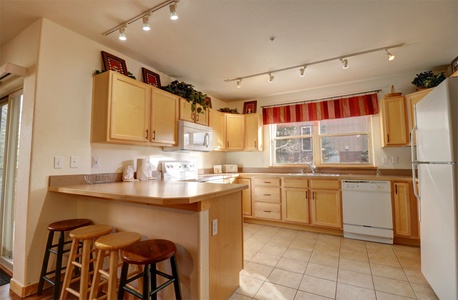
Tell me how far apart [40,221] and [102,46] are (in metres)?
1.98

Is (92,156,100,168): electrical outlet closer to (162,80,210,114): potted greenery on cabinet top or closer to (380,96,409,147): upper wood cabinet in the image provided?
(162,80,210,114): potted greenery on cabinet top

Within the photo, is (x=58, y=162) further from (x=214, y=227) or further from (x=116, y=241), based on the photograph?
(x=214, y=227)

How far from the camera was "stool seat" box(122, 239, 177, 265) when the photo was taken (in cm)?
126

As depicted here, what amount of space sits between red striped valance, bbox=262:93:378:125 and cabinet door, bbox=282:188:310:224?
1.40 m

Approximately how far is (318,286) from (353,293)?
0.95 feet

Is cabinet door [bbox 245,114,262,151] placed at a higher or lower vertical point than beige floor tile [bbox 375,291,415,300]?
higher

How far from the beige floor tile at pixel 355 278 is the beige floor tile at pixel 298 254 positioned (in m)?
0.42

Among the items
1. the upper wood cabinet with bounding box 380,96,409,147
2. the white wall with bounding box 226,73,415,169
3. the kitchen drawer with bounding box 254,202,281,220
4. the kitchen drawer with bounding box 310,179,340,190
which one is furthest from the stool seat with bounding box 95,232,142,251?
the upper wood cabinet with bounding box 380,96,409,147

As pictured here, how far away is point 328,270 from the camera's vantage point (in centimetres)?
231

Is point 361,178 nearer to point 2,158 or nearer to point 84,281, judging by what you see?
point 84,281

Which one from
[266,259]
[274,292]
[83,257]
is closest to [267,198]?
[266,259]

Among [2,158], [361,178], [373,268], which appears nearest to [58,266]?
[2,158]

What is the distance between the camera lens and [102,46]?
2.51 metres

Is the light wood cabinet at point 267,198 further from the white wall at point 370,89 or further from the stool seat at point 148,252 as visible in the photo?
the stool seat at point 148,252
